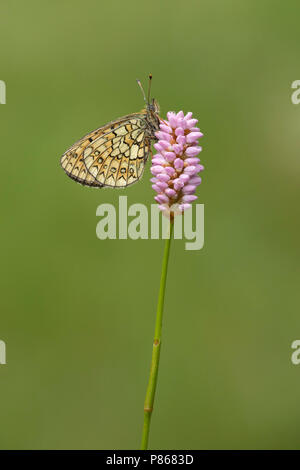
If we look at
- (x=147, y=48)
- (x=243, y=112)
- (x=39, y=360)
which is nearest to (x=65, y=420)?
(x=39, y=360)

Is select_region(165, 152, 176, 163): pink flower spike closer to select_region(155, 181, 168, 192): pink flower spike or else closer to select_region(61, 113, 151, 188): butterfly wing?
select_region(155, 181, 168, 192): pink flower spike

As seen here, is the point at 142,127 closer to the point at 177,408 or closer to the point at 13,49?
the point at 177,408

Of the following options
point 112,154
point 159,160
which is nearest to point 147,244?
point 112,154

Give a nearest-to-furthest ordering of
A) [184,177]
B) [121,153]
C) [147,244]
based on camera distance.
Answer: [184,177]
[121,153]
[147,244]

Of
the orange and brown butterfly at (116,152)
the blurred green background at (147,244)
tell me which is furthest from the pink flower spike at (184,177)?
the blurred green background at (147,244)

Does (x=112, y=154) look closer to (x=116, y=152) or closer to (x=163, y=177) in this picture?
(x=116, y=152)

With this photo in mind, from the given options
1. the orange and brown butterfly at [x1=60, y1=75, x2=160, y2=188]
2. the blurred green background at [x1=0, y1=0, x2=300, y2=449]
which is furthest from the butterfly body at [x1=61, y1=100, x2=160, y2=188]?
the blurred green background at [x1=0, y1=0, x2=300, y2=449]
